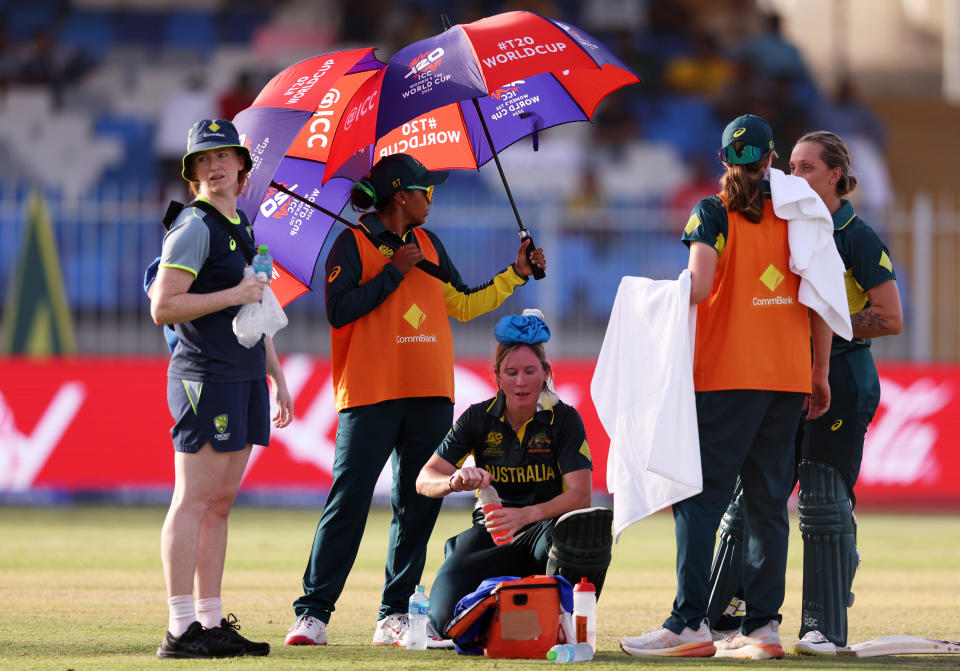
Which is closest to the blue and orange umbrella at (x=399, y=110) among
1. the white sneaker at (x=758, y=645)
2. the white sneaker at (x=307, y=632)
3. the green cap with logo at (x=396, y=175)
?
the green cap with logo at (x=396, y=175)

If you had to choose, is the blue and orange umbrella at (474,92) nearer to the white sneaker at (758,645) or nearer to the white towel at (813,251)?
the white towel at (813,251)

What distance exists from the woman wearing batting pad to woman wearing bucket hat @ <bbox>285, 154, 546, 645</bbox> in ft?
Result: 4.50

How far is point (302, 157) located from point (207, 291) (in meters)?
1.31

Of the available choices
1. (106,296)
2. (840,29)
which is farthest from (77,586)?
(840,29)

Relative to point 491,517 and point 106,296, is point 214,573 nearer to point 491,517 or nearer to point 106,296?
point 491,517

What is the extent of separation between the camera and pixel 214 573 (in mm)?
6094

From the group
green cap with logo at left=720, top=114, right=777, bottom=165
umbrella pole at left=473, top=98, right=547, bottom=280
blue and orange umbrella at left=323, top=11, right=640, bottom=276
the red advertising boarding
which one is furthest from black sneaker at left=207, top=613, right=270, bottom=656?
the red advertising boarding

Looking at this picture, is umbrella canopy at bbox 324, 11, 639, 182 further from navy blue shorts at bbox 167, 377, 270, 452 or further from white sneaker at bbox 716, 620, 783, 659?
white sneaker at bbox 716, 620, 783, 659

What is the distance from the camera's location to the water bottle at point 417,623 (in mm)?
6363

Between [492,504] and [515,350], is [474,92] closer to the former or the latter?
[515,350]

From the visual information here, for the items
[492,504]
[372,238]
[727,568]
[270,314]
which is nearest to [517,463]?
[492,504]

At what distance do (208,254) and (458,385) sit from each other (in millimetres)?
7821

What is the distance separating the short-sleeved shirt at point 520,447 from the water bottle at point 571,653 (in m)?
0.89

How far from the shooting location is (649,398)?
6.12 metres
